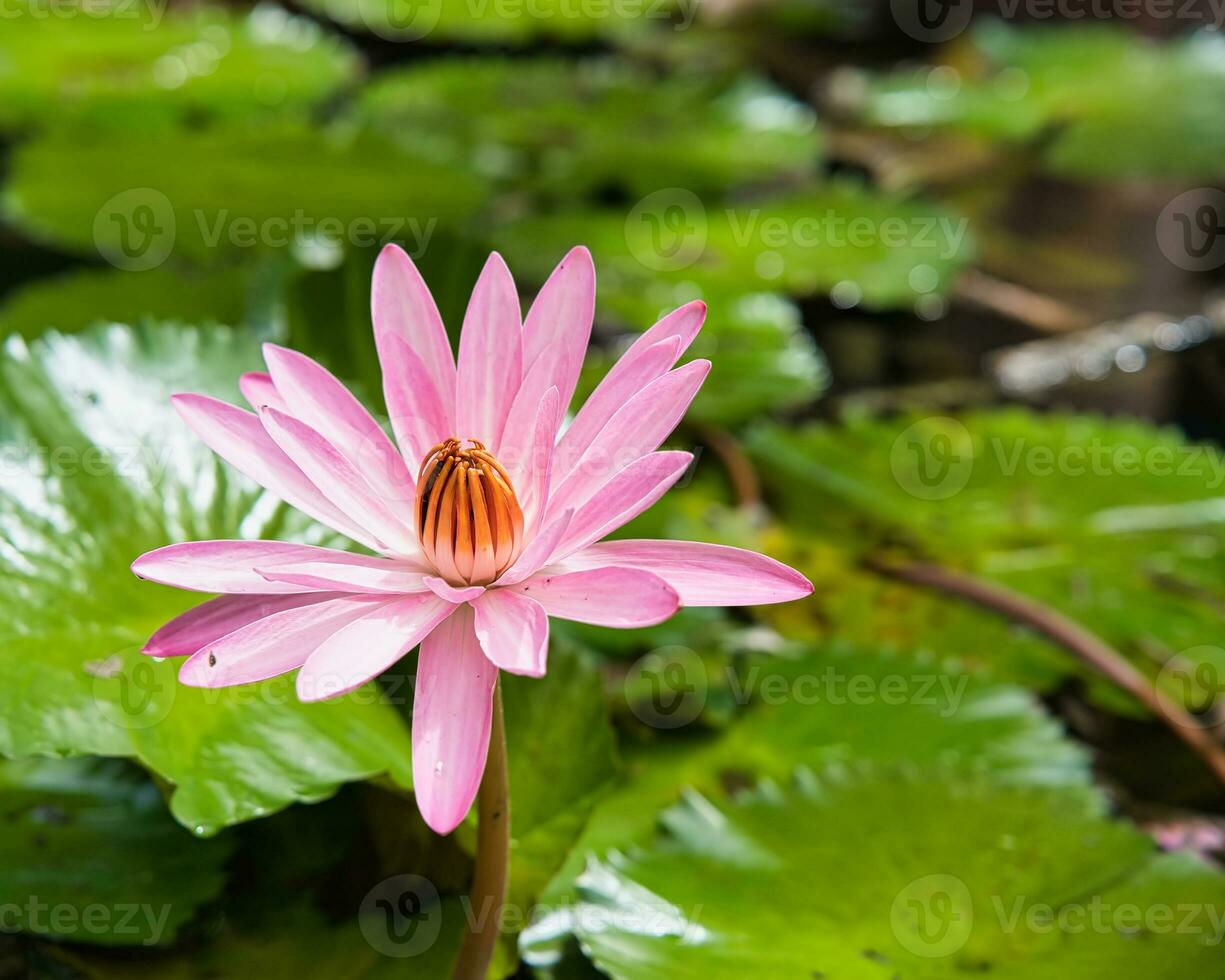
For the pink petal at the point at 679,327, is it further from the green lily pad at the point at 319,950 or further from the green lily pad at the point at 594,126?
the green lily pad at the point at 594,126

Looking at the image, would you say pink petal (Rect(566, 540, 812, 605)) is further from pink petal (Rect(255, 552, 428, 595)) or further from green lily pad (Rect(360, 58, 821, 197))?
green lily pad (Rect(360, 58, 821, 197))

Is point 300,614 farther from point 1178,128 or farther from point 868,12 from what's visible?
point 868,12

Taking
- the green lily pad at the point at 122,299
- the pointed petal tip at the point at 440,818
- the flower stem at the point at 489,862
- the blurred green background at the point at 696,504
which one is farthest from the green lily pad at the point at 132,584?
the green lily pad at the point at 122,299

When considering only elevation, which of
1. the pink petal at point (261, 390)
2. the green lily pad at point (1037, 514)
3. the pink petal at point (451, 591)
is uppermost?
the pink petal at point (261, 390)

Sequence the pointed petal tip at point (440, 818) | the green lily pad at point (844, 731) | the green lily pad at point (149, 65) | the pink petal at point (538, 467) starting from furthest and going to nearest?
the green lily pad at point (149, 65) < the green lily pad at point (844, 731) < the pink petal at point (538, 467) < the pointed petal tip at point (440, 818)

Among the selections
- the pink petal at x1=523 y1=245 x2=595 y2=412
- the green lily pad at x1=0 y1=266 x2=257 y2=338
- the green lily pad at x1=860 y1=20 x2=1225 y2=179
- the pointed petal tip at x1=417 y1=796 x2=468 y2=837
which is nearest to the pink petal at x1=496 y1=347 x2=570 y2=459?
the pink petal at x1=523 y1=245 x2=595 y2=412

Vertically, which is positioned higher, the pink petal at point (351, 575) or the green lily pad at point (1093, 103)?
the green lily pad at point (1093, 103)

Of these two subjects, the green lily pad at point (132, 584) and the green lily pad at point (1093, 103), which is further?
the green lily pad at point (1093, 103)

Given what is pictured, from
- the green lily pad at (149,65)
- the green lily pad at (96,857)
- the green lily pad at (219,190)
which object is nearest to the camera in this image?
the green lily pad at (96,857)
